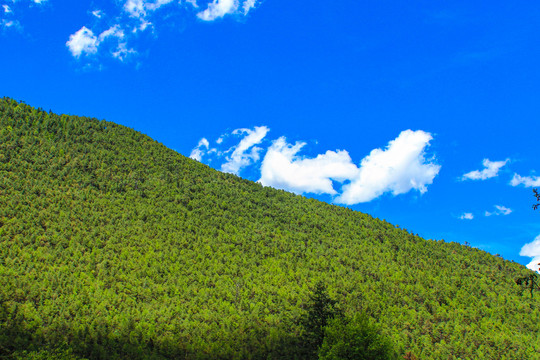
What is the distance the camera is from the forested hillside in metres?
54.5

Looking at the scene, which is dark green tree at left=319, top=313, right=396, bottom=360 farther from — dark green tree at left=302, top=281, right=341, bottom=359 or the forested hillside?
the forested hillside

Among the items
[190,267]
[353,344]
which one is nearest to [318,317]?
[353,344]

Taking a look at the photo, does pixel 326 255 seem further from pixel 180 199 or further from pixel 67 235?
pixel 67 235

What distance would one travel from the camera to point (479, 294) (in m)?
73.3

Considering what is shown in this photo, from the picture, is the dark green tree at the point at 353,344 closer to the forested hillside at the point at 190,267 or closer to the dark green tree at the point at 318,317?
the dark green tree at the point at 318,317

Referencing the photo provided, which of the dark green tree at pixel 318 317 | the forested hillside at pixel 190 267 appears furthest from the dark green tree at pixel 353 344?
the forested hillside at pixel 190 267

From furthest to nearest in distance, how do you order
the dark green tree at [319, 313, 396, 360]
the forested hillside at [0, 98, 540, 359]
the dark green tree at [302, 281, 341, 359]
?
the forested hillside at [0, 98, 540, 359]
the dark green tree at [302, 281, 341, 359]
the dark green tree at [319, 313, 396, 360]

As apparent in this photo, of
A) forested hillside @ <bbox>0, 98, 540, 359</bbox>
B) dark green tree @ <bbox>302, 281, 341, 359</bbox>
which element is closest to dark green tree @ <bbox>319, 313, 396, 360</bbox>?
dark green tree @ <bbox>302, 281, 341, 359</bbox>

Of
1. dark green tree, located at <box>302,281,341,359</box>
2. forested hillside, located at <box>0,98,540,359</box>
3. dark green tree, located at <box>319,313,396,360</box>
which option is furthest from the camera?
forested hillside, located at <box>0,98,540,359</box>

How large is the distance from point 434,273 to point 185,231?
55.1m

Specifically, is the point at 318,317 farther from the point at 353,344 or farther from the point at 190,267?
the point at 190,267

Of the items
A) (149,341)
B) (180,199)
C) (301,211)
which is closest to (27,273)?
(149,341)

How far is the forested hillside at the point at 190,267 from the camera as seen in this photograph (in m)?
54.5

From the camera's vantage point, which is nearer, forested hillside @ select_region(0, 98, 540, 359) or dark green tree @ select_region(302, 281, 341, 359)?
dark green tree @ select_region(302, 281, 341, 359)
